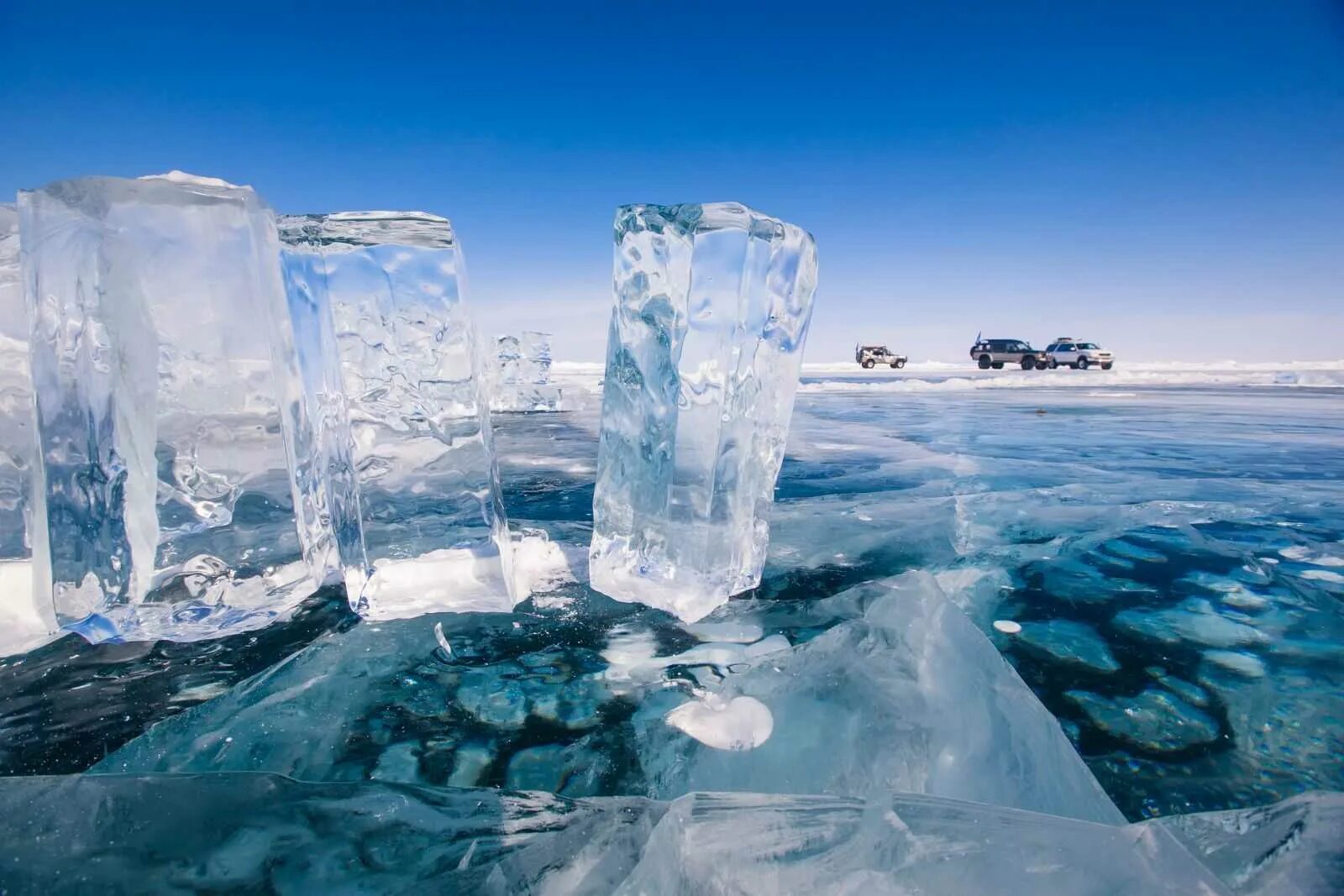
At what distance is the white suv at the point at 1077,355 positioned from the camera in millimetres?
27572

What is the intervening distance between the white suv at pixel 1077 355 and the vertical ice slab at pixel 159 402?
1325 inches

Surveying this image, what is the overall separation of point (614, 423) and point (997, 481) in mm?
2652

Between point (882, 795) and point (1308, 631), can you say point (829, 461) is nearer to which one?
point (1308, 631)

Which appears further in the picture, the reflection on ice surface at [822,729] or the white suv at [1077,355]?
the white suv at [1077,355]

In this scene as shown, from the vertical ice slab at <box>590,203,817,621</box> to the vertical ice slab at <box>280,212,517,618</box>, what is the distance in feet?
1.23

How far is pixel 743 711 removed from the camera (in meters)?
1.12

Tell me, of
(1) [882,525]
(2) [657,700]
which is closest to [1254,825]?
(2) [657,700]

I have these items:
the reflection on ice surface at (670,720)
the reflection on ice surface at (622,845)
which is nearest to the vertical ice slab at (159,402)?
the reflection on ice surface at (670,720)

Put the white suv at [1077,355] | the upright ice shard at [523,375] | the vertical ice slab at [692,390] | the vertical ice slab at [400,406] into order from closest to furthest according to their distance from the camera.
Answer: the vertical ice slab at [400,406] → the vertical ice slab at [692,390] → the upright ice shard at [523,375] → the white suv at [1077,355]

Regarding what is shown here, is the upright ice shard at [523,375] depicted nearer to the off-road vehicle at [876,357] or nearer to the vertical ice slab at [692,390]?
the vertical ice slab at [692,390]

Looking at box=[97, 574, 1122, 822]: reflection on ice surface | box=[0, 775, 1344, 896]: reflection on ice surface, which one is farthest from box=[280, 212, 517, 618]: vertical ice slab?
box=[0, 775, 1344, 896]: reflection on ice surface

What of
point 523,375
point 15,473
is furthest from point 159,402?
point 523,375

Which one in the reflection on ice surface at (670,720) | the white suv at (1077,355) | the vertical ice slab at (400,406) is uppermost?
the white suv at (1077,355)

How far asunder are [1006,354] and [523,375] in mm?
28850
